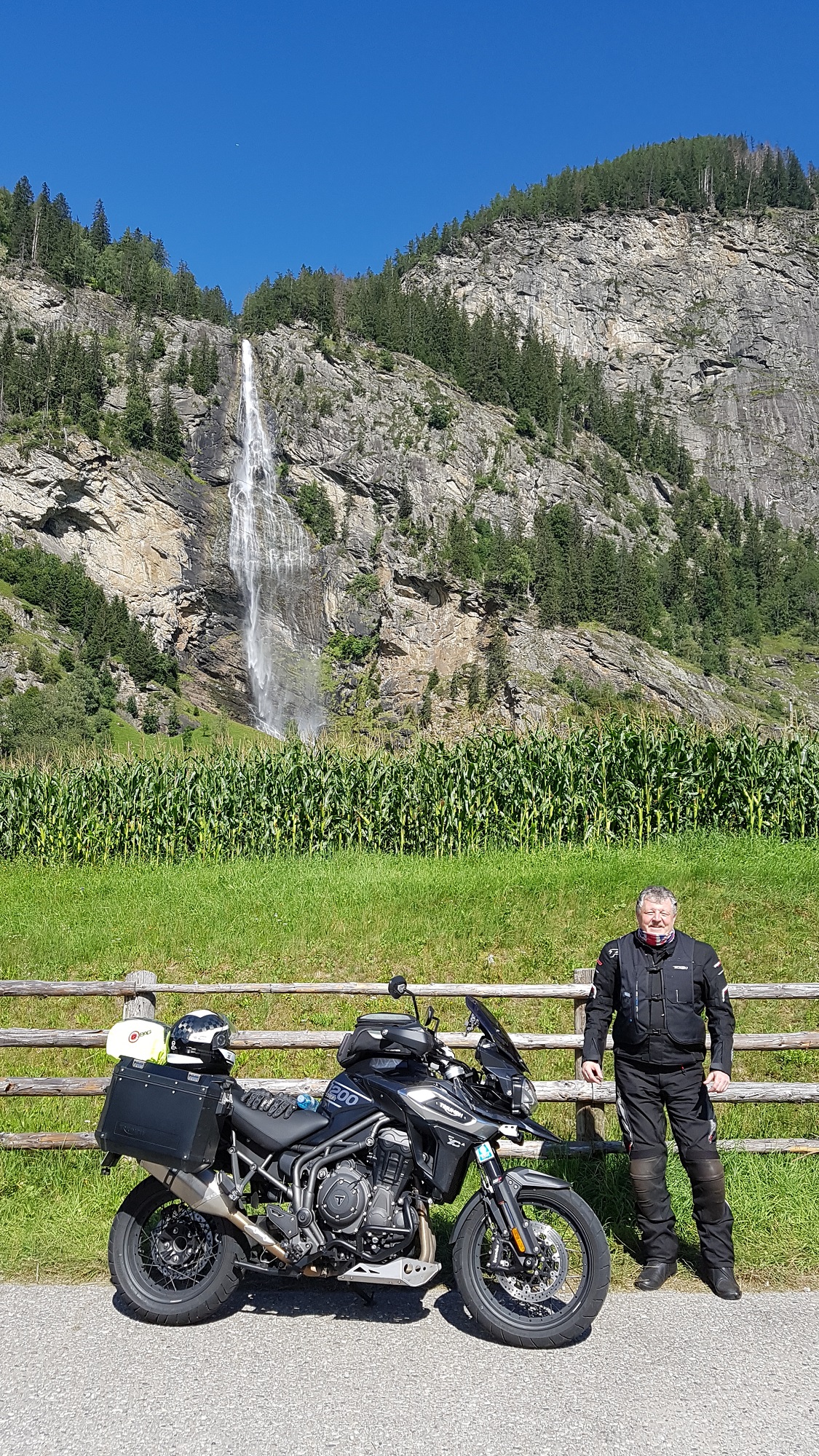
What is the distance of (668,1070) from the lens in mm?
5211

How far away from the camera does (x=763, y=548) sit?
135 m

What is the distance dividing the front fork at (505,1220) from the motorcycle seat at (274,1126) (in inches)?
31.9

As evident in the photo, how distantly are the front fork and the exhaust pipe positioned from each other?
100 centimetres

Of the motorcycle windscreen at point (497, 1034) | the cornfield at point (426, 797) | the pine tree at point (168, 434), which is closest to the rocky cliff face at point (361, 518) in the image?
the pine tree at point (168, 434)

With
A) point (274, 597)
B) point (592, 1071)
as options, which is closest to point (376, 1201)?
point (592, 1071)

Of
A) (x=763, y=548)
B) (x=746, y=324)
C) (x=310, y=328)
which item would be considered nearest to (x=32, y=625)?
(x=310, y=328)

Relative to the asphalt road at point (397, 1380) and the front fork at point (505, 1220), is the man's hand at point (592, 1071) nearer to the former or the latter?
the front fork at point (505, 1220)

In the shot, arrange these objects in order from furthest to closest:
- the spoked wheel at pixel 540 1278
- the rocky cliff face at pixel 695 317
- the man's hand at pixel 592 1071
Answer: the rocky cliff face at pixel 695 317 → the man's hand at pixel 592 1071 → the spoked wheel at pixel 540 1278

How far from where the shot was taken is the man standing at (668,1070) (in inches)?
202

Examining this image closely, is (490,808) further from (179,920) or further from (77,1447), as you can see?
(77,1447)

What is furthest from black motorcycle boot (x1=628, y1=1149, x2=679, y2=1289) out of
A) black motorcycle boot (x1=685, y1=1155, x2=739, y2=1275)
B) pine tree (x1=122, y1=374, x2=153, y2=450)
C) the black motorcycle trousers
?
pine tree (x1=122, y1=374, x2=153, y2=450)

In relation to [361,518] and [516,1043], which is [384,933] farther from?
[361,518]

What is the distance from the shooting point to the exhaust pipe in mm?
4598

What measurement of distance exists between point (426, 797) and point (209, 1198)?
1498 centimetres
